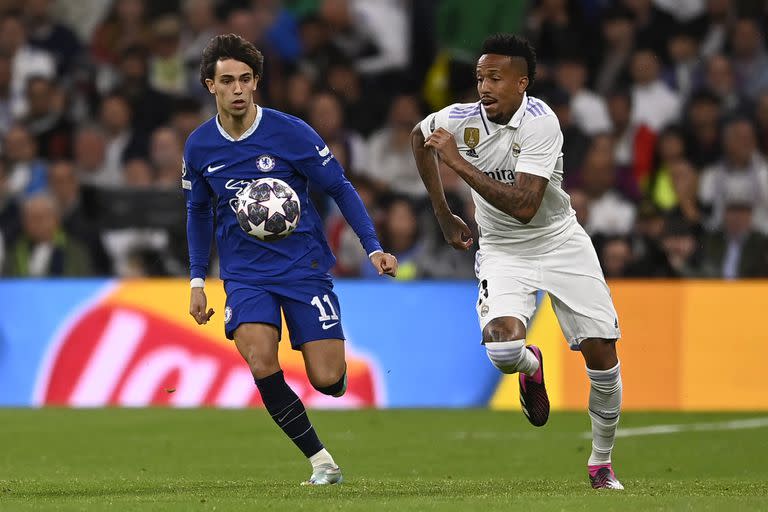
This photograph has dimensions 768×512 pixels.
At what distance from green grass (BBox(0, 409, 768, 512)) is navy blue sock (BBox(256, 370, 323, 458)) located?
0.28m

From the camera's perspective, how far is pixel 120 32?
1906 centimetres

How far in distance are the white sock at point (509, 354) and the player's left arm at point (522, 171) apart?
66cm

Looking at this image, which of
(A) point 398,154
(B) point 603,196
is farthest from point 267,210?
(A) point 398,154

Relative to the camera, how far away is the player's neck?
8.29m

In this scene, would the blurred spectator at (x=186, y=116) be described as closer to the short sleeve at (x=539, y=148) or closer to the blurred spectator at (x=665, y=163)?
the blurred spectator at (x=665, y=163)

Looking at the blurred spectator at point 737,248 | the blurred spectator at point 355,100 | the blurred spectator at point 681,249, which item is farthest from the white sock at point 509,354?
the blurred spectator at point 355,100

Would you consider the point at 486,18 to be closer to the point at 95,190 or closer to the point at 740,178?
the point at 740,178

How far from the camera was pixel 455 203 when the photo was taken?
1556 centimetres

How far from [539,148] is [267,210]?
4.86 feet

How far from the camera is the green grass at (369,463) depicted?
7.38 metres

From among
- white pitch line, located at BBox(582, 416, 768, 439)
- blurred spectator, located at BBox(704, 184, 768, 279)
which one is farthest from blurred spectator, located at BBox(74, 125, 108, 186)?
white pitch line, located at BBox(582, 416, 768, 439)

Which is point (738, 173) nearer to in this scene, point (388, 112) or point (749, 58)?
point (749, 58)

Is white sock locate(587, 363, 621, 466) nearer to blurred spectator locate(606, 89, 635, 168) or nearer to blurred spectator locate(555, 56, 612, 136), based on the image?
blurred spectator locate(606, 89, 635, 168)

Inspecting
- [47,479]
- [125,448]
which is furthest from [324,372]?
[125,448]
